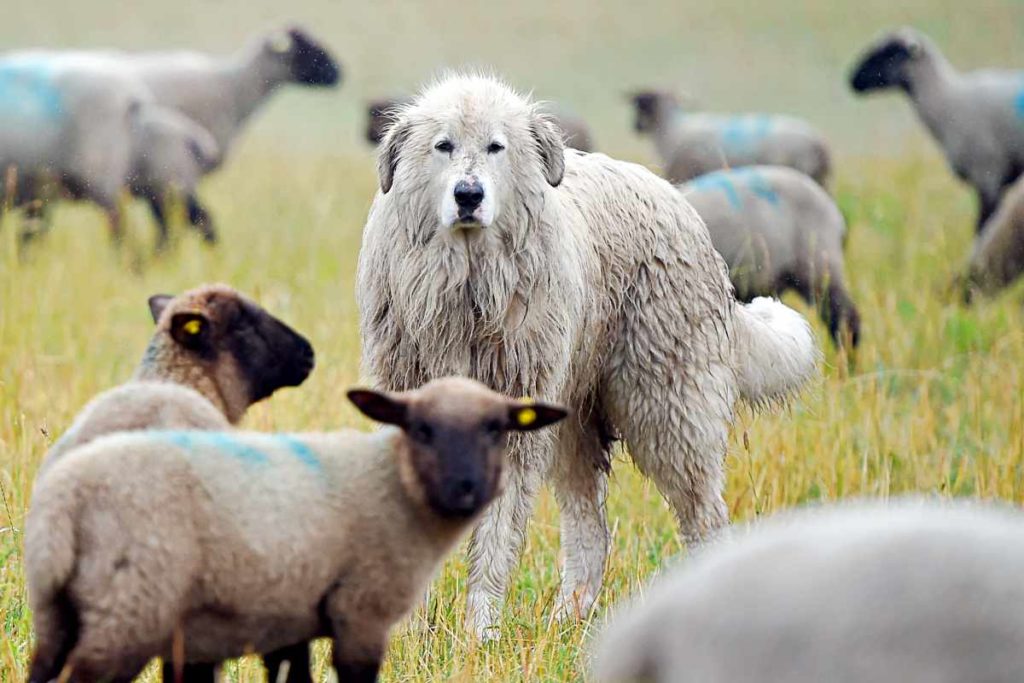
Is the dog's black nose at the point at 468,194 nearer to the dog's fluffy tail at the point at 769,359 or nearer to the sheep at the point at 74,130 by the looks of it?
the dog's fluffy tail at the point at 769,359

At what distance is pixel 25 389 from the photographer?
7129mm

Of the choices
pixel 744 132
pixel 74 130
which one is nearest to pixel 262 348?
pixel 74 130

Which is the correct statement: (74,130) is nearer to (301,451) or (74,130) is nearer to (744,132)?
(744,132)

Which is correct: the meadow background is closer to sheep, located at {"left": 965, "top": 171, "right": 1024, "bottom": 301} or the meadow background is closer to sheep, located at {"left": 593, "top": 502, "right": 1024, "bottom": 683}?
sheep, located at {"left": 965, "top": 171, "right": 1024, "bottom": 301}

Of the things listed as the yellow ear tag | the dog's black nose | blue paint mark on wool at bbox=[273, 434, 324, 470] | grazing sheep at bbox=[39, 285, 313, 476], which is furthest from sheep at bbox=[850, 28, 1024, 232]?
blue paint mark on wool at bbox=[273, 434, 324, 470]

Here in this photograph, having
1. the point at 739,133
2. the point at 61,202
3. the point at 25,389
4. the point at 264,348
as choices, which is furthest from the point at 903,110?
the point at 264,348

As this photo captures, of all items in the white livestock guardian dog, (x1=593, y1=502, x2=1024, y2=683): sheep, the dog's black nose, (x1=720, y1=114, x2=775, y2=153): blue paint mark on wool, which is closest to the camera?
(x1=593, y1=502, x2=1024, y2=683): sheep

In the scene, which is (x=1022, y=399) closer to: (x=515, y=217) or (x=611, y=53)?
(x=515, y=217)

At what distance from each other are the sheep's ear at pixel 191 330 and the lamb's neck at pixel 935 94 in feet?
40.8

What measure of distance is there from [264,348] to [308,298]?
22.2 feet

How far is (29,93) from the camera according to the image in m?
12.1

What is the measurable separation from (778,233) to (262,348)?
5.57 meters

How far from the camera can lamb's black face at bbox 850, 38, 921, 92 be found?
608 inches

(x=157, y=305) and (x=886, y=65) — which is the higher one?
(x=886, y=65)
